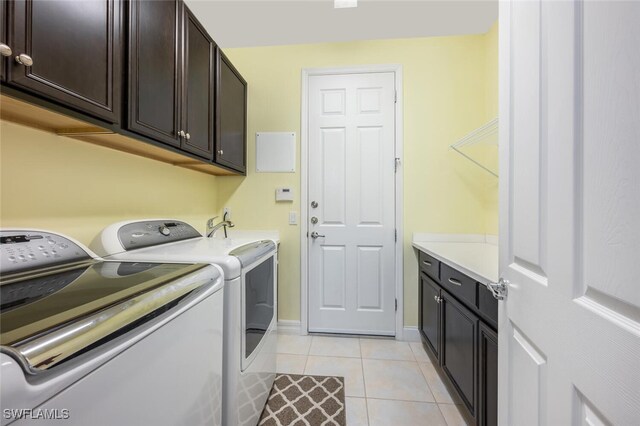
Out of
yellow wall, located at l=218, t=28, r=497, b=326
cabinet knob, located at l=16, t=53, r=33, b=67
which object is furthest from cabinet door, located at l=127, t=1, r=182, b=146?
yellow wall, located at l=218, t=28, r=497, b=326

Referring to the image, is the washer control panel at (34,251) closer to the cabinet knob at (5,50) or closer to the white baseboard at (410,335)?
the cabinet knob at (5,50)

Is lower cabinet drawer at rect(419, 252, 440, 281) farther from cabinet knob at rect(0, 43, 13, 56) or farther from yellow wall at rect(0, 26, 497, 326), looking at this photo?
cabinet knob at rect(0, 43, 13, 56)

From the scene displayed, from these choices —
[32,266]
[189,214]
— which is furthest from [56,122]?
[189,214]

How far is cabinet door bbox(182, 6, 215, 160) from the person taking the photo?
4.66 ft

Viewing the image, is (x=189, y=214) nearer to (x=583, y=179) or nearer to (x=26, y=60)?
(x=26, y=60)

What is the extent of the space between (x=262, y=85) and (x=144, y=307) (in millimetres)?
2280

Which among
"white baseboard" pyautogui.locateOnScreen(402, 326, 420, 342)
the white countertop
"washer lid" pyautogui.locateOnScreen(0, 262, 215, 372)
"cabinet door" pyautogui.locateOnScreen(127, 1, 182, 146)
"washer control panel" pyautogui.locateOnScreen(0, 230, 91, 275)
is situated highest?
"cabinet door" pyautogui.locateOnScreen(127, 1, 182, 146)

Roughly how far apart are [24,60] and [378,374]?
225 centimetres

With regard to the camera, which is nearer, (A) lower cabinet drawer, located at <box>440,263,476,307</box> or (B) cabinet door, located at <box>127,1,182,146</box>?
(B) cabinet door, located at <box>127,1,182,146</box>

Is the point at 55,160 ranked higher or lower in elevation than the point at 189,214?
higher

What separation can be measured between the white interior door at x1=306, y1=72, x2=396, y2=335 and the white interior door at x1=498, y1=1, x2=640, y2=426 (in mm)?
1440

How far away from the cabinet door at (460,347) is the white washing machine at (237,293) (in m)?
1.07

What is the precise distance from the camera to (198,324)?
82 centimetres

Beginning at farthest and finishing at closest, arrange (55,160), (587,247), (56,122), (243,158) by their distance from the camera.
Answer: (243,158) → (55,160) → (56,122) → (587,247)
